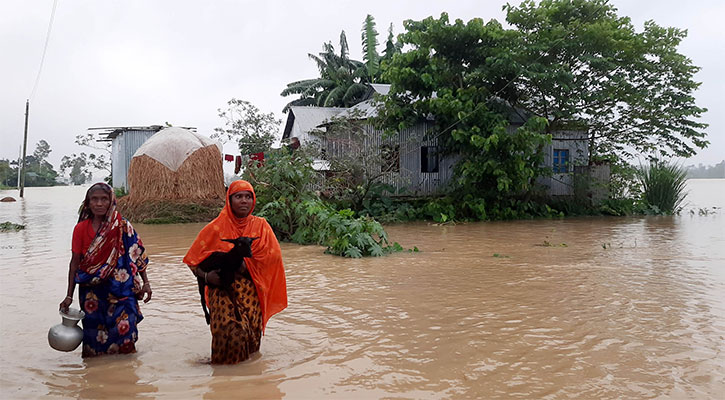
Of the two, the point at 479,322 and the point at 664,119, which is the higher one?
the point at 664,119

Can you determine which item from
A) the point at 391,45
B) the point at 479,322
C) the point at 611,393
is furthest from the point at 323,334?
the point at 391,45

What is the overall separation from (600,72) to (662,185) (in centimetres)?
512

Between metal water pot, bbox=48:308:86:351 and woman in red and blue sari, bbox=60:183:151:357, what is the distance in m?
0.08

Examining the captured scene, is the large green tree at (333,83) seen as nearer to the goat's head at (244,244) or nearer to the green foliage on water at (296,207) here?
the green foliage on water at (296,207)

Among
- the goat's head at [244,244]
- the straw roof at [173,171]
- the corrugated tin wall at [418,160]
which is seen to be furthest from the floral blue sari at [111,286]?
the corrugated tin wall at [418,160]

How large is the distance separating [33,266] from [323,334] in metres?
5.72

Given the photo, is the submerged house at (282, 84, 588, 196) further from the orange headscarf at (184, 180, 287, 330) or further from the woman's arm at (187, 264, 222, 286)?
the woman's arm at (187, 264, 222, 286)

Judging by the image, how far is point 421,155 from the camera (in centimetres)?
1770

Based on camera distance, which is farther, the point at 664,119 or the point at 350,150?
the point at 664,119

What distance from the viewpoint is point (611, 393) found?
3182mm

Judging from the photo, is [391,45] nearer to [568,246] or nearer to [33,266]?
[568,246]

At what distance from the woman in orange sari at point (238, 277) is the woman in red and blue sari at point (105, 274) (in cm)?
48

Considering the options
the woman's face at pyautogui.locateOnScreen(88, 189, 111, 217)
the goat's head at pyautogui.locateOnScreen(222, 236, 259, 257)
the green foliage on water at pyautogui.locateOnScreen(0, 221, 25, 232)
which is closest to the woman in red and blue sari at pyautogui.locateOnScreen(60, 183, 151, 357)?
the woman's face at pyautogui.locateOnScreen(88, 189, 111, 217)

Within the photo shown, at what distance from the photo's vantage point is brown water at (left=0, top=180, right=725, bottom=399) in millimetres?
3367
